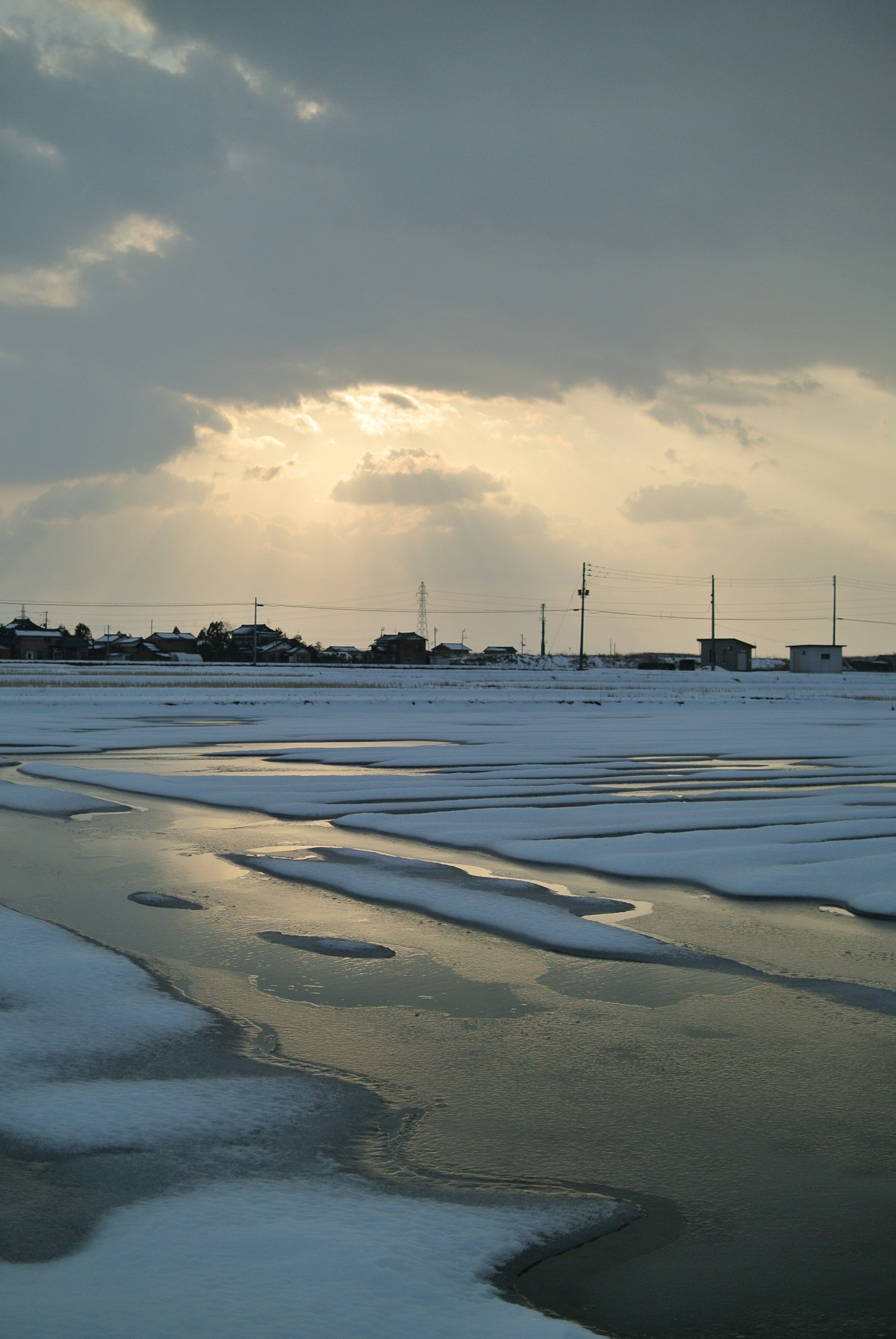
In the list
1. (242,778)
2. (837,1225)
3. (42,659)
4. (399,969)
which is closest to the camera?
(837,1225)

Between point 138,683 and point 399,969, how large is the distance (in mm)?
47212

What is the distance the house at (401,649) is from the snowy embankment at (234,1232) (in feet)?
413

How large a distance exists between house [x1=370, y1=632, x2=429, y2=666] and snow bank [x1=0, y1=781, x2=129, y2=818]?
117 meters

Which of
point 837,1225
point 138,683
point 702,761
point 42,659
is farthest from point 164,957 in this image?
point 42,659

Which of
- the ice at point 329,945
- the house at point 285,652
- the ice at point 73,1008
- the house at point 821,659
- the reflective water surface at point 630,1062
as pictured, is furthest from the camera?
the house at point 285,652

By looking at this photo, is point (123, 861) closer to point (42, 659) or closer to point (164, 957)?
point (164, 957)

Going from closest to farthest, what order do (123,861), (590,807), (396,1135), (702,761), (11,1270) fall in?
(11,1270) → (396,1135) → (123,861) → (590,807) → (702,761)

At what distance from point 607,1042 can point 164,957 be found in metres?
2.81

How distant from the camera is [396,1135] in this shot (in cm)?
401

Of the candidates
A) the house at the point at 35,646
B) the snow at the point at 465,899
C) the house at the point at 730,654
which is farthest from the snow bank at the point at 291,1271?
the house at the point at 35,646

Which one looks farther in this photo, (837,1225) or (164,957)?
(164,957)

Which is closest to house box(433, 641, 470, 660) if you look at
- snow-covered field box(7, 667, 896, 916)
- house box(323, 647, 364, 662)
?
house box(323, 647, 364, 662)

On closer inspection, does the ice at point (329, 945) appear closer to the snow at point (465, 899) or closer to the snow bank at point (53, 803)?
the snow at point (465, 899)

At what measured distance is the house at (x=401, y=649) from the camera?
131625mm
